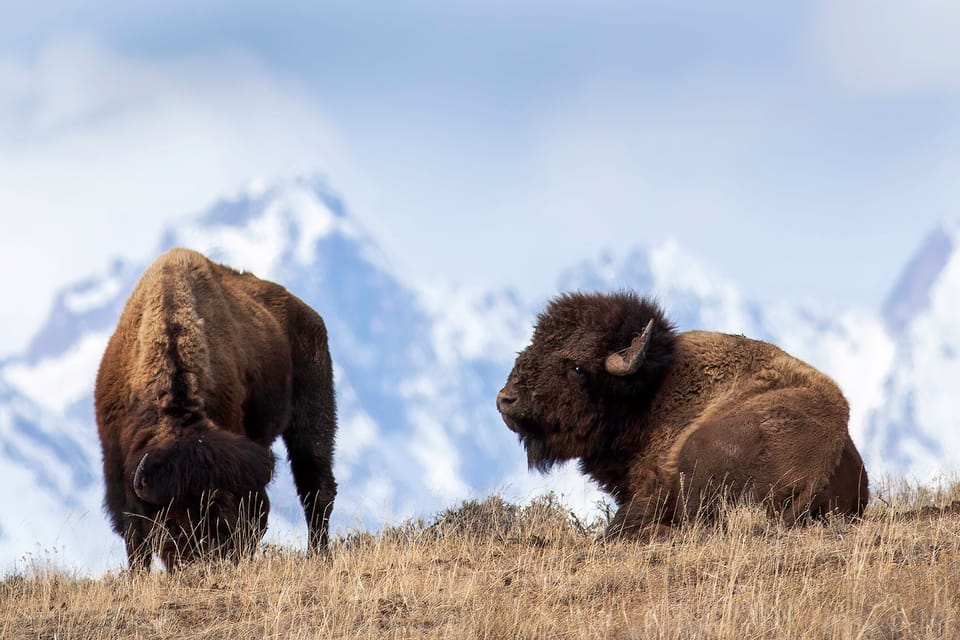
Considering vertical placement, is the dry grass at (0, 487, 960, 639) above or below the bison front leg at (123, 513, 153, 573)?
below

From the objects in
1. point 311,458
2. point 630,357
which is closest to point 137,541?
point 311,458

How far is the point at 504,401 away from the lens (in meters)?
9.20

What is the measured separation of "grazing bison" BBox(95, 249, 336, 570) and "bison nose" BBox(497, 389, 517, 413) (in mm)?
1898

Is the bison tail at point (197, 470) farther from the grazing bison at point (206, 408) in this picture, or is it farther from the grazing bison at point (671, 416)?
the grazing bison at point (671, 416)

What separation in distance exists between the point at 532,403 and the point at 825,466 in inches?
88.4

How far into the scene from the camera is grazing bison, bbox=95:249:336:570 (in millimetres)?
8094

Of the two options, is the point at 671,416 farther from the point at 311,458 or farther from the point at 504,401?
the point at 311,458

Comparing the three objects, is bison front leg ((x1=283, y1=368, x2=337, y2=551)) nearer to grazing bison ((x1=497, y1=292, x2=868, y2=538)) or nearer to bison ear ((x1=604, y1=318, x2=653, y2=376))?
grazing bison ((x1=497, y1=292, x2=868, y2=538))

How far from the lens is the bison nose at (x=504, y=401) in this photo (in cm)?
916

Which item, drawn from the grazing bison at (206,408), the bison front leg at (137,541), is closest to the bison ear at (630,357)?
the grazing bison at (206,408)

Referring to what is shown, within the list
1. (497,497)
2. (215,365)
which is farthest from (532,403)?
(215,365)

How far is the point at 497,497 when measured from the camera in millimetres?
10703

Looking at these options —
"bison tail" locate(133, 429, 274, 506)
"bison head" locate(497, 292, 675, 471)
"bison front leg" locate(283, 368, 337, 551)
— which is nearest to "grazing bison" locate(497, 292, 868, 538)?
"bison head" locate(497, 292, 675, 471)

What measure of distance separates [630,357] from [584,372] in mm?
444
